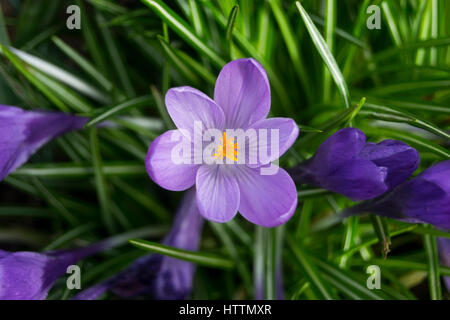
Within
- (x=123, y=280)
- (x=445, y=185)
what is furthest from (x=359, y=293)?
(x=123, y=280)

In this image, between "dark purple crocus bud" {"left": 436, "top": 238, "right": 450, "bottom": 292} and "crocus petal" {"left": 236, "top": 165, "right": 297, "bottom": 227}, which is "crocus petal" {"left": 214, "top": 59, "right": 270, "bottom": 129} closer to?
"crocus petal" {"left": 236, "top": 165, "right": 297, "bottom": 227}

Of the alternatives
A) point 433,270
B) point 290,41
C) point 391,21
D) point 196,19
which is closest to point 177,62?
point 196,19

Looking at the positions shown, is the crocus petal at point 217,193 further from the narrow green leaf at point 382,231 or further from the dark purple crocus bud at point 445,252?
the dark purple crocus bud at point 445,252

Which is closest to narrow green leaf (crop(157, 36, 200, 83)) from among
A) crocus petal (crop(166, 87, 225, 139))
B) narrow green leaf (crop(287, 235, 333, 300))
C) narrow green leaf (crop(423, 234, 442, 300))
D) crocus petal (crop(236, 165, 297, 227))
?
crocus petal (crop(166, 87, 225, 139))

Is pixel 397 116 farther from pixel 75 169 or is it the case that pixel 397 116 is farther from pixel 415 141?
pixel 75 169

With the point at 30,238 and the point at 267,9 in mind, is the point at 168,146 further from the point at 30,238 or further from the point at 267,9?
the point at 30,238

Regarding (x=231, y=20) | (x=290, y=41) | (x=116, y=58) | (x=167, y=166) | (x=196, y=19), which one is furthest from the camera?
(x=116, y=58)

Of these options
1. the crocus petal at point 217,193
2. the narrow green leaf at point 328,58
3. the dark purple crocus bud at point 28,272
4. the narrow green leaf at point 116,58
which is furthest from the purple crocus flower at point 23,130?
the narrow green leaf at point 328,58

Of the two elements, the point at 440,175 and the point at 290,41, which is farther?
the point at 290,41
